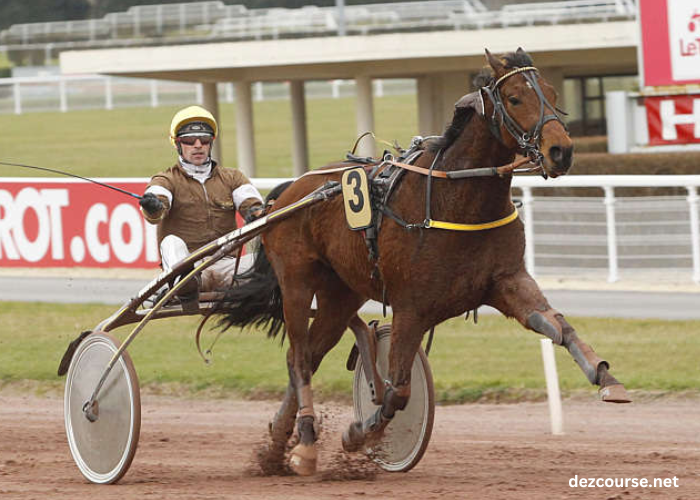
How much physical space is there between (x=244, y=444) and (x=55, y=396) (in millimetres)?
2288

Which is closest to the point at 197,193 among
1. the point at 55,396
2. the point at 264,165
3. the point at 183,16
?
the point at 55,396

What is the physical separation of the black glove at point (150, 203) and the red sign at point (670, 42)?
777 centimetres

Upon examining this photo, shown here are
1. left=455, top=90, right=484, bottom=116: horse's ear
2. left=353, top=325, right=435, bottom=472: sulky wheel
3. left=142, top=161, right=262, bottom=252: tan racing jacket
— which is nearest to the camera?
left=455, top=90, right=484, bottom=116: horse's ear

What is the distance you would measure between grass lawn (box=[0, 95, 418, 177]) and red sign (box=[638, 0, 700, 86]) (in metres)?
14.0

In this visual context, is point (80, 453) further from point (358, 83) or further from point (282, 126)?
point (282, 126)

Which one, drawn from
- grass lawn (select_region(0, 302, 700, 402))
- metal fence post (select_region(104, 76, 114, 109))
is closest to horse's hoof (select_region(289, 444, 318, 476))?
grass lawn (select_region(0, 302, 700, 402))

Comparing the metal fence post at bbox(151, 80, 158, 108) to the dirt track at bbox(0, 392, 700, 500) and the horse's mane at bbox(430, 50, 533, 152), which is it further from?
the horse's mane at bbox(430, 50, 533, 152)

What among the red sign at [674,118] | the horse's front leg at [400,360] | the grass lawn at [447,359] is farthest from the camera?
the red sign at [674,118]

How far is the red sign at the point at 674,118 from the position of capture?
1259 centimetres

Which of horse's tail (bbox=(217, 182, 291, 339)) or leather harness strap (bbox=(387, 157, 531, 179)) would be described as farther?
horse's tail (bbox=(217, 182, 291, 339))

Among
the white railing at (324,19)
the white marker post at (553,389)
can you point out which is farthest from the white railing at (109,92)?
the white marker post at (553,389)

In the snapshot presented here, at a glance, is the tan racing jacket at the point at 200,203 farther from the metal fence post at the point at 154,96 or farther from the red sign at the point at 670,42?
the metal fence post at the point at 154,96

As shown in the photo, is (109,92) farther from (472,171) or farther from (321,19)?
(472,171)

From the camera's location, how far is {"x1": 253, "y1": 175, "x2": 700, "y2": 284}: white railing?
1058cm
